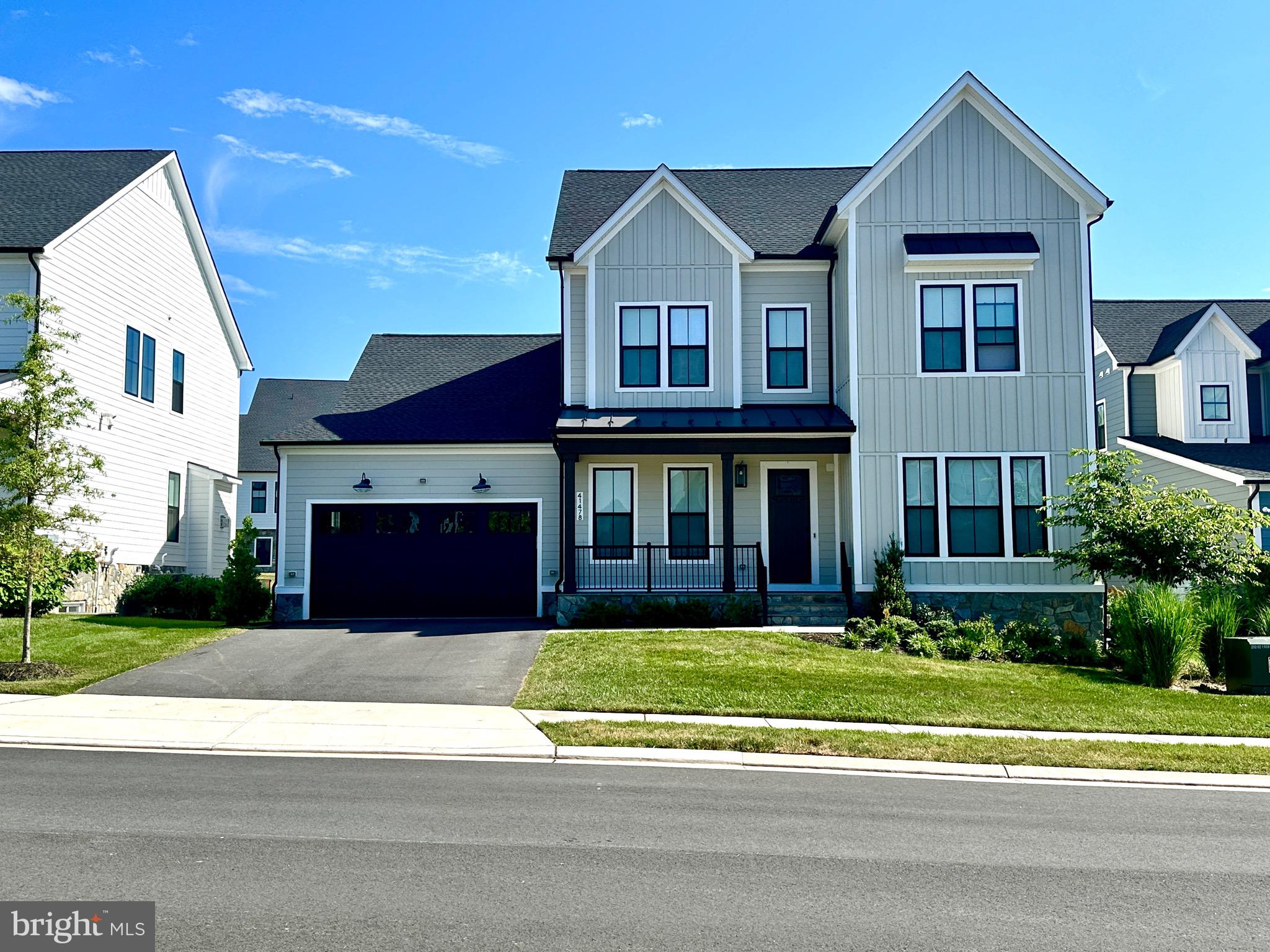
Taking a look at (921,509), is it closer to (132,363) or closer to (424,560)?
(424,560)

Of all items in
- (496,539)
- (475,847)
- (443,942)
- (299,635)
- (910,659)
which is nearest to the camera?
(443,942)

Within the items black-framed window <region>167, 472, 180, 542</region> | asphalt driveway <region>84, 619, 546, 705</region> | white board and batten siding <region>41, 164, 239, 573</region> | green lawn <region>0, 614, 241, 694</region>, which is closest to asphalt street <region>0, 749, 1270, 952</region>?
asphalt driveway <region>84, 619, 546, 705</region>

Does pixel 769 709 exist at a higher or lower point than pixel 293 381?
lower

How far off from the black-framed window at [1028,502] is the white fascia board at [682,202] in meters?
6.88

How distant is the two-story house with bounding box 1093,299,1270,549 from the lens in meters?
26.5

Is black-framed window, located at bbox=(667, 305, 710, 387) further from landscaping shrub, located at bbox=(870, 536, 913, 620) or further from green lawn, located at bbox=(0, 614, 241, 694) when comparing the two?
green lawn, located at bbox=(0, 614, 241, 694)

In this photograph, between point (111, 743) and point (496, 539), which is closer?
point (111, 743)

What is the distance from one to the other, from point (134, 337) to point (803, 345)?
15422 mm

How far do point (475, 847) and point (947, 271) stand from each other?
54.9 ft

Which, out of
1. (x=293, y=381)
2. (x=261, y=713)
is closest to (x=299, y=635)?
(x=261, y=713)

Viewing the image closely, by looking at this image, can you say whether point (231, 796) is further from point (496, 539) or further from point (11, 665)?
point (496, 539)

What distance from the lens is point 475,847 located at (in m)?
7.00

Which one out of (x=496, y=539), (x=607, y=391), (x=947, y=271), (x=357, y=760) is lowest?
(x=357, y=760)

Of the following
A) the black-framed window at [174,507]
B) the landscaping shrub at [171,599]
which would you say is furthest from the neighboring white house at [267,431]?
the landscaping shrub at [171,599]
